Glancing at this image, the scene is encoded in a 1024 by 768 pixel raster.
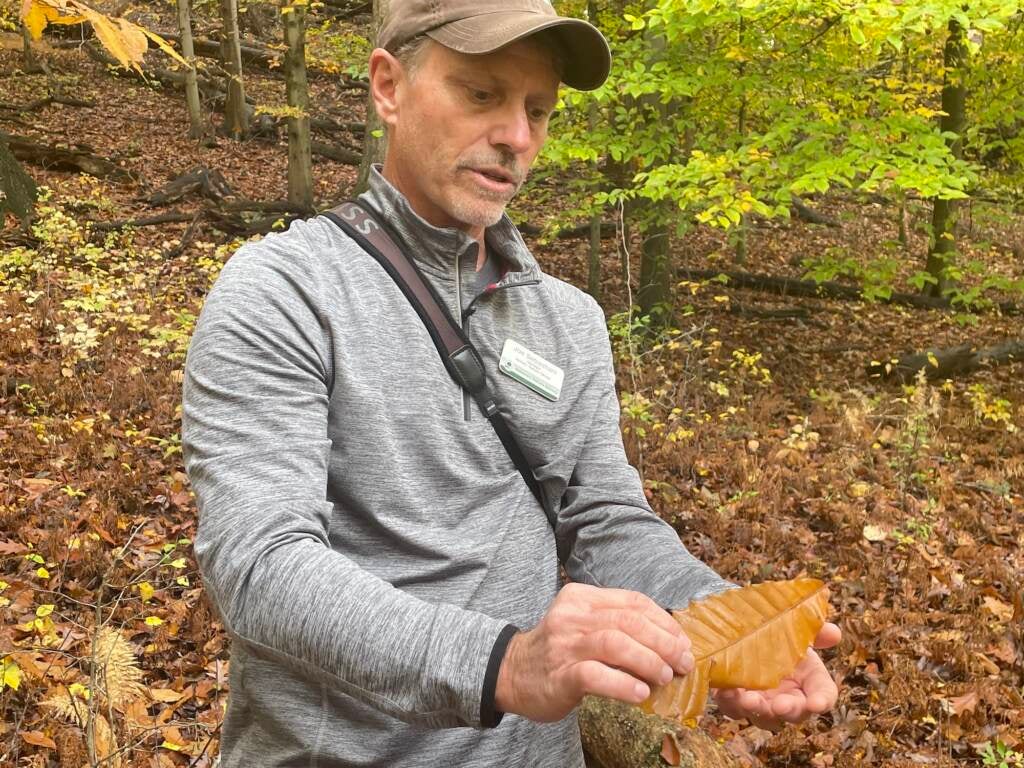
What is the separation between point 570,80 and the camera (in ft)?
6.49

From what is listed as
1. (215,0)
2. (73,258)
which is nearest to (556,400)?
(73,258)

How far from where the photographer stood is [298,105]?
14078mm

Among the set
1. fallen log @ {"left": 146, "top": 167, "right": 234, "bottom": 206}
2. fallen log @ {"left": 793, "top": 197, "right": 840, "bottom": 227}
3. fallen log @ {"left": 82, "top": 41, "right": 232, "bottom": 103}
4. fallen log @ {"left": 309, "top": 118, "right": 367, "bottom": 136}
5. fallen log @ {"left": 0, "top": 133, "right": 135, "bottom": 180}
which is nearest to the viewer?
fallen log @ {"left": 146, "top": 167, "right": 234, "bottom": 206}

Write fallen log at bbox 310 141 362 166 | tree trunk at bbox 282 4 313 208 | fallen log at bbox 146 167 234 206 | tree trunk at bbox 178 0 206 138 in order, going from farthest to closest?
fallen log at bbox 310 141 362 166
tree trunk at bbox 178 0 206 138
fallen log at bbox 146 167 234 206
tree trunk at bbox 282 4 313 208

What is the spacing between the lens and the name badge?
1.88 meters

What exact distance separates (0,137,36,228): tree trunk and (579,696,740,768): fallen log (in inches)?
388

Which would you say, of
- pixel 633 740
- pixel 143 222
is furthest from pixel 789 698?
pixel 143 222

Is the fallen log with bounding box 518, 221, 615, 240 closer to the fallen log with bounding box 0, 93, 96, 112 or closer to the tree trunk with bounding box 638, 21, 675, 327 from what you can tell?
the tree trunk with bounding box 638, 21, 675, 327

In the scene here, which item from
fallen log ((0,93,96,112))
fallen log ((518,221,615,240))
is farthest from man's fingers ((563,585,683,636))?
fallen log ((0,93,96,112))

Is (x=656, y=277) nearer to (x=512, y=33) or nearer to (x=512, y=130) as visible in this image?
(x=512, y=130)

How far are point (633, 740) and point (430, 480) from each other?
988mm

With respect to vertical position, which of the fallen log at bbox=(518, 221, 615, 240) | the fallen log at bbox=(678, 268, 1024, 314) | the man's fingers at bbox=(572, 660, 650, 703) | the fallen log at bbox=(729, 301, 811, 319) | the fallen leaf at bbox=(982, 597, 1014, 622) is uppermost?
the man's fingers at bbox=(572, 660, 650, 703)

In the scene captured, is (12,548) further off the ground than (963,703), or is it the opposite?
(12,548)

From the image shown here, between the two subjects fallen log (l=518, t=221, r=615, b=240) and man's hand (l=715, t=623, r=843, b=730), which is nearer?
man's hand (l=715, t=623, r=843, b=730)
